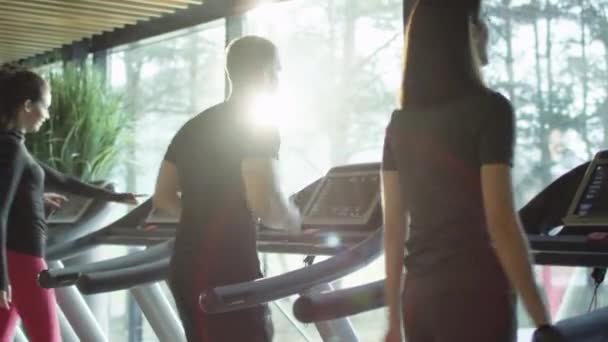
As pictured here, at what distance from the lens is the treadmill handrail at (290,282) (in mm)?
2369

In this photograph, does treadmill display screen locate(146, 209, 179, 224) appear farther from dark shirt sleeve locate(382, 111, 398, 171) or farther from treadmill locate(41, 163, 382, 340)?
dark shirt sleeve locate(382, 111, 398, 171)

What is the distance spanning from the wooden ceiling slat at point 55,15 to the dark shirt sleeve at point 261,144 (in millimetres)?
3863

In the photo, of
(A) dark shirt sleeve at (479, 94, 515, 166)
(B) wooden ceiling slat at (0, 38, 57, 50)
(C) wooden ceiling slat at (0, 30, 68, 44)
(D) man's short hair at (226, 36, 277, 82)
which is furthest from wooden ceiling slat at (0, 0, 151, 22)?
(A) dark shirt sleeve at (479, 94, 515, 166)

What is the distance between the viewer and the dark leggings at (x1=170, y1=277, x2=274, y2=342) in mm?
2562

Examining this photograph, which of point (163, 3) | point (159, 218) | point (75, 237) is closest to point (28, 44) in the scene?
point (163, 3)

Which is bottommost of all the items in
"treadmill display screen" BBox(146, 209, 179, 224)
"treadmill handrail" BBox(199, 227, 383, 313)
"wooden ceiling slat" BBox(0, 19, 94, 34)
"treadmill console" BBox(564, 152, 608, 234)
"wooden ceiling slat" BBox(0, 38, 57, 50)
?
"treadmill display screen" BBox(146, 209, 179, 224)

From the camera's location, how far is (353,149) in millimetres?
4816

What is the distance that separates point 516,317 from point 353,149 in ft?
9.49

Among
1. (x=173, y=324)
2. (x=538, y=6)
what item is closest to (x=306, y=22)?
(x=538, y=6)

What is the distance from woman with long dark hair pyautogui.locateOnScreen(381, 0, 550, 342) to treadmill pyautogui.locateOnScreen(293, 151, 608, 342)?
0.39ft

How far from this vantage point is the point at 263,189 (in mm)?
2486

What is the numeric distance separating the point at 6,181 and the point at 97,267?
46 cm

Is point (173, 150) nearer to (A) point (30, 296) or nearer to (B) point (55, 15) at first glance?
(A) point (30, 296)

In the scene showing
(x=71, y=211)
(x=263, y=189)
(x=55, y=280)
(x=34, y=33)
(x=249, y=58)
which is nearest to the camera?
(x=263, y=189)
